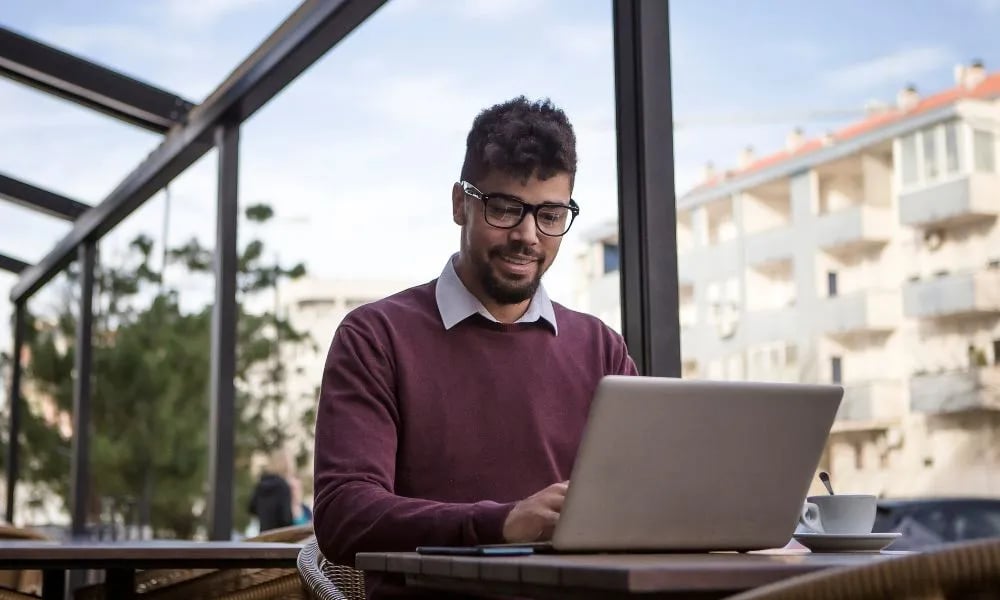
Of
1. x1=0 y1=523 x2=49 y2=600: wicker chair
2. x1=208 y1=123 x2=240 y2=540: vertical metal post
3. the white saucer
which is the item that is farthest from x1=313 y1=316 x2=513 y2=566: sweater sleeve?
x1=208 y1=123 x2=240 y2=540: vertical metal post

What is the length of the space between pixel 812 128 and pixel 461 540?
127 inches

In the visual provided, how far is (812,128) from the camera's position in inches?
172

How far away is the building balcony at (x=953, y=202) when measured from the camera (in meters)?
3.44

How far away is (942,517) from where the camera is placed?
514 centimetres

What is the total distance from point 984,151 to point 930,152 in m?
0.41

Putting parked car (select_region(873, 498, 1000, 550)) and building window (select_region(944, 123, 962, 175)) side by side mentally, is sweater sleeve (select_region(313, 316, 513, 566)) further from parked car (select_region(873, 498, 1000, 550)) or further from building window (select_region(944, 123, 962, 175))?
parked car (select_region(873, 498, 1000, 550))

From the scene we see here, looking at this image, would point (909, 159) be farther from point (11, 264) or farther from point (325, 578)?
point (11, 264)

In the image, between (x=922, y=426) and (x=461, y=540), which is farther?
(x=922, y=426)

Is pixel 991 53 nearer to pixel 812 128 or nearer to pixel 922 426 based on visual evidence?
pixel 812 128

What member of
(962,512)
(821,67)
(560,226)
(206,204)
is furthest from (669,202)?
(206,204)

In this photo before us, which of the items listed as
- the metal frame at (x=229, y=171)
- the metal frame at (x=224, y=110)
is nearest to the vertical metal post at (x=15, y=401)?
the metal frame at (x=229, y=171)

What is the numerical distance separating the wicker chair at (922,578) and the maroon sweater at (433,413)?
80 centimetres

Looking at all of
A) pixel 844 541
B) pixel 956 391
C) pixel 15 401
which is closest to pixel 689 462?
pixel 844 541

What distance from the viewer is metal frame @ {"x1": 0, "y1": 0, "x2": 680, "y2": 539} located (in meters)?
2.58
